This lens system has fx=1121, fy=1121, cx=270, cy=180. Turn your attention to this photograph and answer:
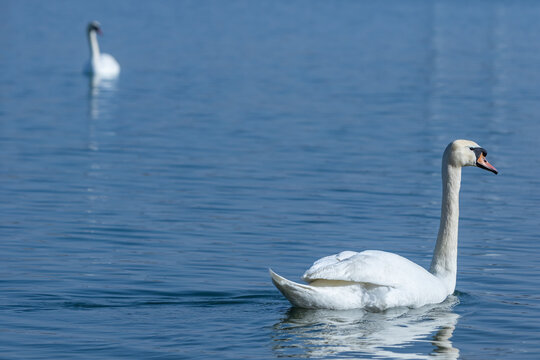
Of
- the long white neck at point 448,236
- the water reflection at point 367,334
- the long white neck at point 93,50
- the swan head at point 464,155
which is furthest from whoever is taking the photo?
the long white neck at point 93,50

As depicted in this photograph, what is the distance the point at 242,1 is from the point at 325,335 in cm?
7355

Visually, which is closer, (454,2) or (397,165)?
(397,165)

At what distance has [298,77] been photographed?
3197 cm

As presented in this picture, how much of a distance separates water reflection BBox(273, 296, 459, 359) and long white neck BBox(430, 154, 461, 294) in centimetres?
53

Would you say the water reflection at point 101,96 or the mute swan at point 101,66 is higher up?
the mute swan at point 101,66

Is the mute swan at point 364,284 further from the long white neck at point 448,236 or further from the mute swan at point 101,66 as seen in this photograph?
the mute swan at point 101,66

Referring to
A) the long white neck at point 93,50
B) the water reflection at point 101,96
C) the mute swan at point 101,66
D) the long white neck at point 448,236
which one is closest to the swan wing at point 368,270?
the long white neck at point 448,236

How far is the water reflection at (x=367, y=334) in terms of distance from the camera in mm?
8516

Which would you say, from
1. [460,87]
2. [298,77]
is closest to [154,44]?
[298,77]

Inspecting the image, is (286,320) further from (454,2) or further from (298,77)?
(454,2)

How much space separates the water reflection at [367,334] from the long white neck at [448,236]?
0.53m

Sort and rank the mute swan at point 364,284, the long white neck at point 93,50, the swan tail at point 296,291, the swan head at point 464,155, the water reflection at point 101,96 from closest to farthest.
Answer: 1. the swan tail at point 296,291
2. the mute swan at point 364,284
3. the swan head at point 464,155
4. the water reflection at point 101,96
5. the long white neck at point 93,50

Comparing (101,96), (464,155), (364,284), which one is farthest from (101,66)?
(364,284)

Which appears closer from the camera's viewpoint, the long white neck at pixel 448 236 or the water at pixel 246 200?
the water at pixel 246 200
